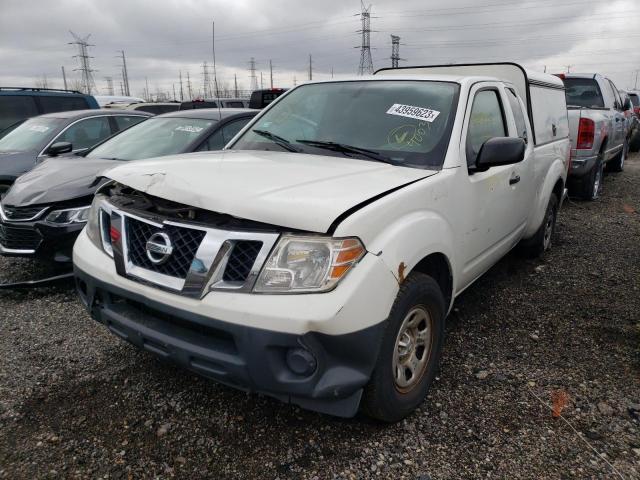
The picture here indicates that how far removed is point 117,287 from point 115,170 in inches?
28.2

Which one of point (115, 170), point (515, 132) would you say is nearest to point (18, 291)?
point (115, 170)

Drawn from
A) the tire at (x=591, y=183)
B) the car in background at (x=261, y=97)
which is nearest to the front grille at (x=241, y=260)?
the tire at (x=591, y=183)

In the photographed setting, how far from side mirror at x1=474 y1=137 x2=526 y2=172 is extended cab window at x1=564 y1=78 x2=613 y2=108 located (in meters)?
6.94

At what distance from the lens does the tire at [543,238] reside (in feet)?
15.7

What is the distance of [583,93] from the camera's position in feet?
29.4

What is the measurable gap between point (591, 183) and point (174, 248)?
7.66m

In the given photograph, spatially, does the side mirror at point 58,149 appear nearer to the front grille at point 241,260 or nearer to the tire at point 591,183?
the front grille at point 241,260

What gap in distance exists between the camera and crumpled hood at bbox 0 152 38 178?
6.02m

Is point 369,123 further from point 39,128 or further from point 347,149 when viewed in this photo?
point 39,128

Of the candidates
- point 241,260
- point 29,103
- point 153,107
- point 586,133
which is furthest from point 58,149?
point 153,107

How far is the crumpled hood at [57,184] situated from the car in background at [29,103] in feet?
15.7

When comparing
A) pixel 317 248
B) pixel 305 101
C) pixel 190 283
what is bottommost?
pixel 190 283

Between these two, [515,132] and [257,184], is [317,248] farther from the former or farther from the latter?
[515,132]

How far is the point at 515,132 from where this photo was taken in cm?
378
